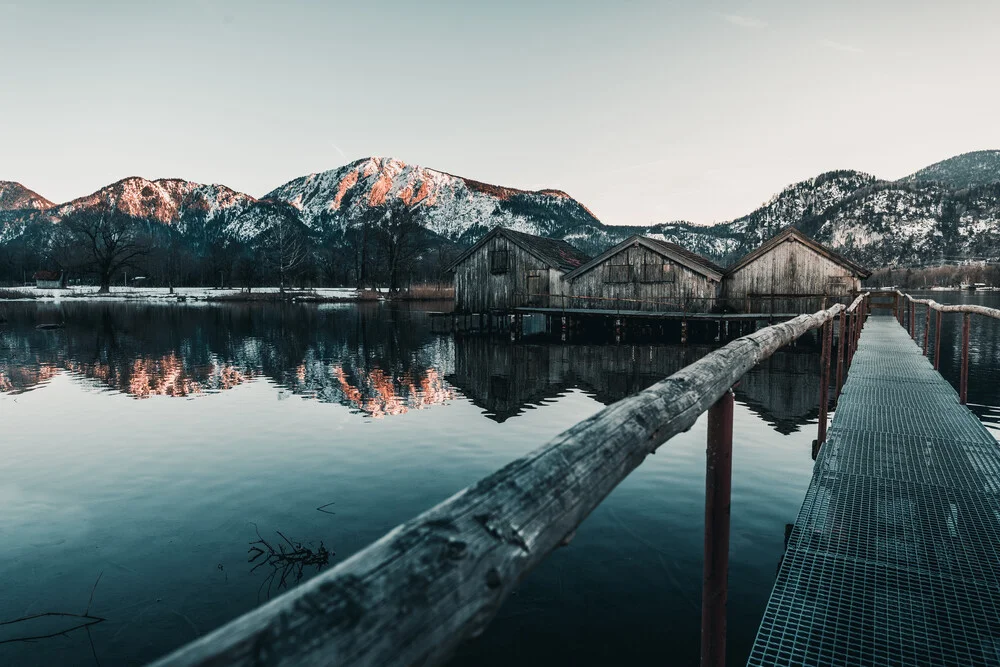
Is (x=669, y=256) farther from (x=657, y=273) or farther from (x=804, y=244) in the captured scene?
(x=804, y=244)

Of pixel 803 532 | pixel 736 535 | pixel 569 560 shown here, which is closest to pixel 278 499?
pixel 569 560

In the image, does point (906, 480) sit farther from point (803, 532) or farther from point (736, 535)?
point (736, 535)

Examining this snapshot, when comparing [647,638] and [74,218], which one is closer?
[647,638]

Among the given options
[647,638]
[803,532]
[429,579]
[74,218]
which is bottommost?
[647,638]

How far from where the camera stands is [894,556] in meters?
3.80

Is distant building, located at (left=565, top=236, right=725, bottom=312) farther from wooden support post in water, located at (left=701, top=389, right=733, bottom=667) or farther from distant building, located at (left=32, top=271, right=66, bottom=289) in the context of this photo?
distant building, located at (left=32, top=271, right=66, bottom=289)

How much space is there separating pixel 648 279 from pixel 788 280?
759 centimetres

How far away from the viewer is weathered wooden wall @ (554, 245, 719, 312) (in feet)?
107

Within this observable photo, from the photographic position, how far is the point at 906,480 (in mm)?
5023

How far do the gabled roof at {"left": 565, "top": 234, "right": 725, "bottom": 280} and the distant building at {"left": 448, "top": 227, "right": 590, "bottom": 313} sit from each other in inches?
110

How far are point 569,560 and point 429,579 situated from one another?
6229mm

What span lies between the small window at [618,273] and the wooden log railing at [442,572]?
33458 millimetres

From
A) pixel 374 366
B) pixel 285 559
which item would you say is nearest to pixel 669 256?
pixel 374 366

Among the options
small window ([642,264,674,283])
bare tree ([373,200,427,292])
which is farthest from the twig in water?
bare tree ([373,200,427,292])
